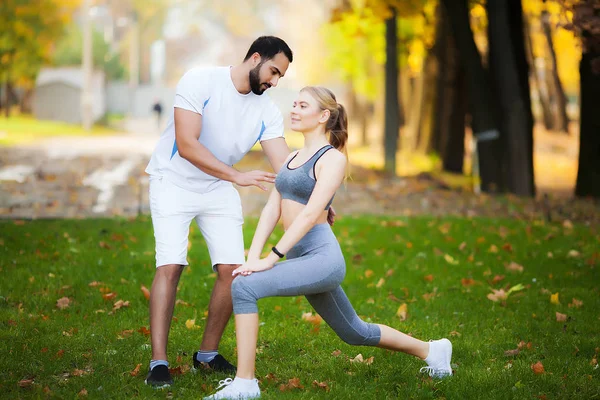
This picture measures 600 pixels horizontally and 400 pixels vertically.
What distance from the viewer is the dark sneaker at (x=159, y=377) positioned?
5434 millimetres

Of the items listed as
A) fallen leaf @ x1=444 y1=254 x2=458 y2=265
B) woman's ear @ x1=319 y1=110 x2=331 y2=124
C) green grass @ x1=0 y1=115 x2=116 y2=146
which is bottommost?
green grass @ x1=0 y1=115 x2=116 y2=146

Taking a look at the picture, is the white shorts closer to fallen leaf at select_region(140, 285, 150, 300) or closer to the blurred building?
fallen leaf at select_region(140, 285, 150, 300)

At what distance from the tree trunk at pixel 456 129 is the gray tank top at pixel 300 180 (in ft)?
62.8

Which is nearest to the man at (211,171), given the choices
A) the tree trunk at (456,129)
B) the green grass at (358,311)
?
the green grass at (358,311)

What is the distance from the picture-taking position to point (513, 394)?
18.3ft

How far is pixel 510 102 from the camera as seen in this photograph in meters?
17.1

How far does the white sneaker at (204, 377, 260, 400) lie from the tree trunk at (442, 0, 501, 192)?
13.4 metres

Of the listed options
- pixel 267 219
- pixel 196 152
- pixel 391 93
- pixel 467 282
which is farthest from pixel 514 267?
pixel 391 93

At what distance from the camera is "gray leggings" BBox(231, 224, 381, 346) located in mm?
5055

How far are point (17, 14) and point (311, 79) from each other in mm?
16916

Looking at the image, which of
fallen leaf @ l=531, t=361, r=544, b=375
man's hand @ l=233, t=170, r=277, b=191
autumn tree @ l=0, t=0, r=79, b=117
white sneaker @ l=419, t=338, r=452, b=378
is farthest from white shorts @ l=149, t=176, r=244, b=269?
autumn tree @ l=0, t=0, r=79, b=117

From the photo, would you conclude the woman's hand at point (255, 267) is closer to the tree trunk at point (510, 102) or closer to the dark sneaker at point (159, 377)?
the dark sneaker at point (159, 377)

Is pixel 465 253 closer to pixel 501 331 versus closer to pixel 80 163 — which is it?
pixel 501 331

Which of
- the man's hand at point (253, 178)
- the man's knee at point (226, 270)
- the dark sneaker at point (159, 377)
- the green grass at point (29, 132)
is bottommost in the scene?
the green grass at point (29, 132)
